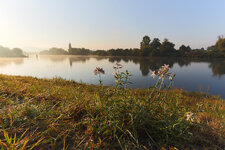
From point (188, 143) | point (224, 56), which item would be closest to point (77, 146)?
point (188, 143)

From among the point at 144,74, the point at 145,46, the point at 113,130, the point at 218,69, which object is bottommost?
the point at 144,74

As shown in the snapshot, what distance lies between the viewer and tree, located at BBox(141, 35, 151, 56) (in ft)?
224

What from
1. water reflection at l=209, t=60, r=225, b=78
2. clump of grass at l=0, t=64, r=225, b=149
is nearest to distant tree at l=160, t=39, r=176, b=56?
water reflection at l=209, t=60, r=225, b=78

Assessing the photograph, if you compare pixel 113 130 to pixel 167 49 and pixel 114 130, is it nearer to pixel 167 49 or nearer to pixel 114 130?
pixel 114 130

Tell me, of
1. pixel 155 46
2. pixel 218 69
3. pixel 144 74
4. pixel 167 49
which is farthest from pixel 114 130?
pixel 155 46

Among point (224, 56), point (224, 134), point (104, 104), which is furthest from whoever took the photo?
point (224, 56)

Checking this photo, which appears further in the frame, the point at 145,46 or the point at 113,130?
the point at 145,46

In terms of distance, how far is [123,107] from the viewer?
6.44 feet

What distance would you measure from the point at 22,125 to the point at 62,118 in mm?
641

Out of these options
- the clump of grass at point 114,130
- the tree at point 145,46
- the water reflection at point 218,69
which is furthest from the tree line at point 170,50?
the clump of grass at point 114,130

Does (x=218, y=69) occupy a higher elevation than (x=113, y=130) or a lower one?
lower

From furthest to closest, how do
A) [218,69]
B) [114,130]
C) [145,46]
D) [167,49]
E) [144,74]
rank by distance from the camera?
[145,46] → [167,49] → [218,69] → [144,74] → [114,130]

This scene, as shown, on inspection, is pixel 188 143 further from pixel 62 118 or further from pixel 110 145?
pixel 62 118

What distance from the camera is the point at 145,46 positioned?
69.6 metres
